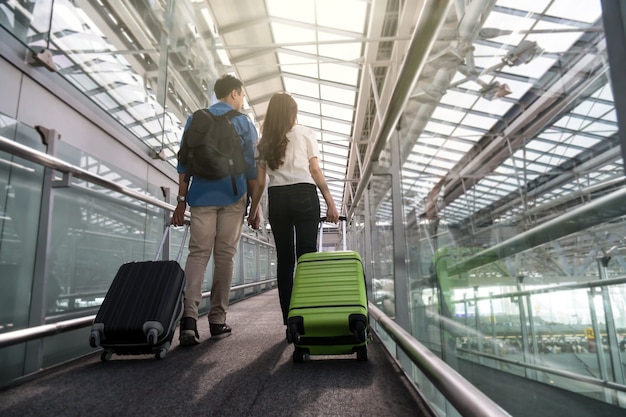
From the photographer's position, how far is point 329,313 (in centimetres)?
176

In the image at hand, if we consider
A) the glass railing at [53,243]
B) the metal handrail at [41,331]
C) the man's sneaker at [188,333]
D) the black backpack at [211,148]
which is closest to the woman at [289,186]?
the black backpack at [211,148]

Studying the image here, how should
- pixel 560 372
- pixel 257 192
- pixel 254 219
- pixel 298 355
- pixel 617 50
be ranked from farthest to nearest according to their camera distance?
pixel 254 219, pixel 257 192, pixel 298 355, pixel 560 372, pixel 617 50

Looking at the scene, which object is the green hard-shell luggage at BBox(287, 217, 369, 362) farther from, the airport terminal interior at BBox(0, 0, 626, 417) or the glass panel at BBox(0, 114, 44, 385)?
the glass panel at BBox(0, 114, 44, 385)

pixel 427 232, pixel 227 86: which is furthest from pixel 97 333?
pixel 227 86

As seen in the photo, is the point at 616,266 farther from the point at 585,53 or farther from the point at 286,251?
the point at 286,251

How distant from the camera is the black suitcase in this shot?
181 cm

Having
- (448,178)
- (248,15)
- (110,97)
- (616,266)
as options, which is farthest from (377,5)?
(616,266)

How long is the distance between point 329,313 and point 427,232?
0.54 metres

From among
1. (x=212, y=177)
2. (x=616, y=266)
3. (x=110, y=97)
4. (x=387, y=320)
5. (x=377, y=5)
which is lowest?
(x=387, y=320)

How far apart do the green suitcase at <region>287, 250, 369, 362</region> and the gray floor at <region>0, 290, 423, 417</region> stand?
90 millimetres

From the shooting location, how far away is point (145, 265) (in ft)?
Answer: 6.93

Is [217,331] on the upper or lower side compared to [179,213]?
lower

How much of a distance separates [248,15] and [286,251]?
6.76m

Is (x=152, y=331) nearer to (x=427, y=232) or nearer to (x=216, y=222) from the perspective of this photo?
(x=216, y=222)
